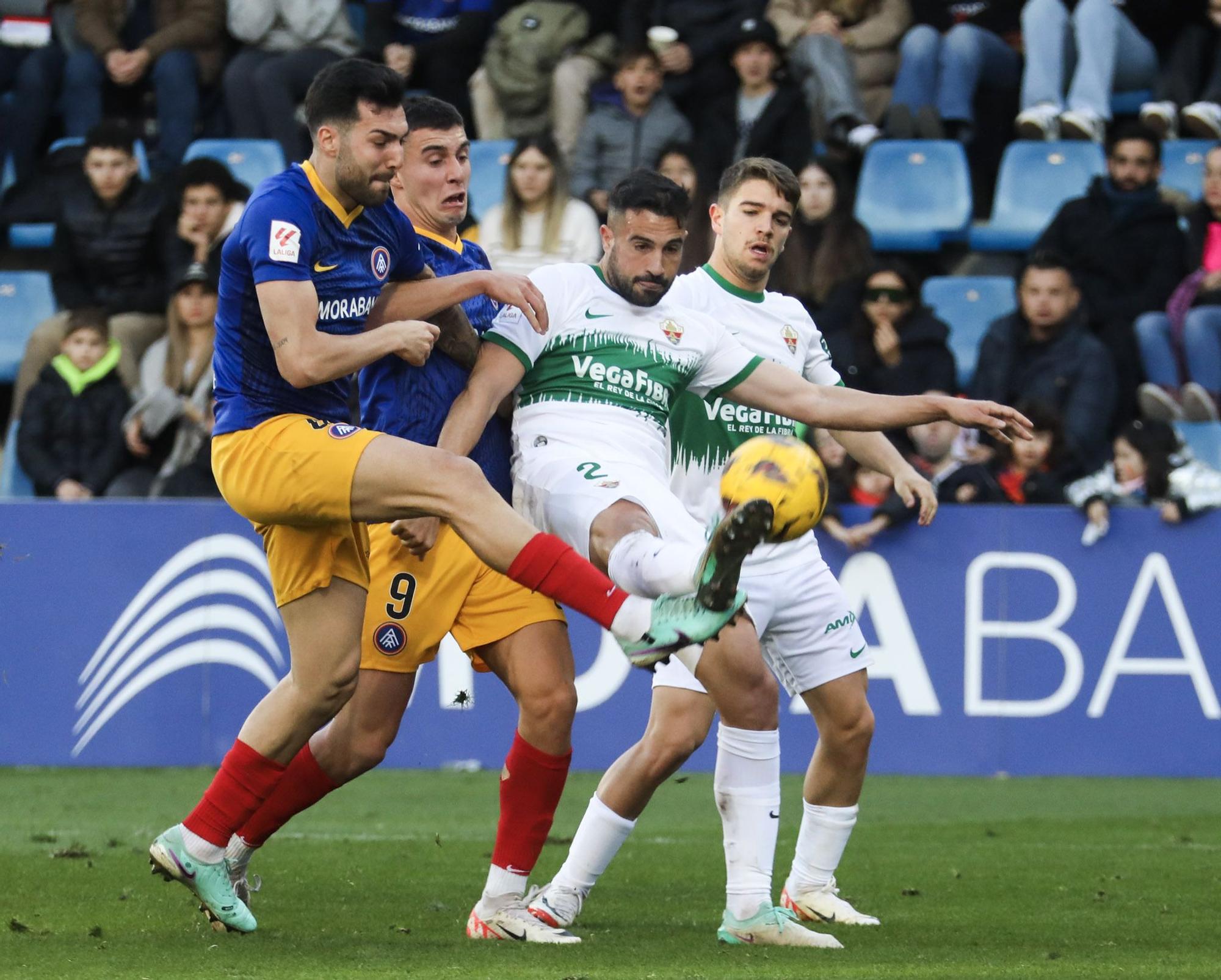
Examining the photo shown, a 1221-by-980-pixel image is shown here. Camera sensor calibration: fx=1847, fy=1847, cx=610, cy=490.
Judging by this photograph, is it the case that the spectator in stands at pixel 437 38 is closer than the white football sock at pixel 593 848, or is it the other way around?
the white football sock at pixel 593 848

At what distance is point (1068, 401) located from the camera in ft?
38.7

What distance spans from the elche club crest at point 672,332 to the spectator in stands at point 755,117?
25.1 ft

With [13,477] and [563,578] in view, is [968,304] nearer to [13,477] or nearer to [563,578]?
[13,477]

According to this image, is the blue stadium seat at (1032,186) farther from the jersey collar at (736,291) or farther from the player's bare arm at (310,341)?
the player's bare arm at (310,341)

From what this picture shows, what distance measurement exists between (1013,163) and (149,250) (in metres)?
6.57

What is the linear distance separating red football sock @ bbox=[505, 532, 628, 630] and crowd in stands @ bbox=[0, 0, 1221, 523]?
215 inches

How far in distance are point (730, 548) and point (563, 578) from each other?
0.55 meters

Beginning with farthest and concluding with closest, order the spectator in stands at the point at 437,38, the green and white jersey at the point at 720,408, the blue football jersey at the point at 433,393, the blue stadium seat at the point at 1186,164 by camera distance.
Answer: the spectator in stands at the point at 437,38, the blue stadium seat at the point at 1186,164, the green and white jersey at the point at 720,408, the blue football jersey at the point at 433,393

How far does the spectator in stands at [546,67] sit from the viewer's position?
47.1 ft

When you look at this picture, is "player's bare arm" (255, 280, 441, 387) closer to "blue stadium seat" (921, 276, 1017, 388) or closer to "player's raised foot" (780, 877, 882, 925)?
"player's raised foot" (780, 877, 882, 925)

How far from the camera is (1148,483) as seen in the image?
10.5 metres

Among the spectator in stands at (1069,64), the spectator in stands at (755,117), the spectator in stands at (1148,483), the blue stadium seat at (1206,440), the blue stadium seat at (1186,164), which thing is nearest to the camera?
the spectator in stands at (1148,483)

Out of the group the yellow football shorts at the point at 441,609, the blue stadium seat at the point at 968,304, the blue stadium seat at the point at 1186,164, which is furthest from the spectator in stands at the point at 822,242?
the yellow football shorts at the point at 441,609

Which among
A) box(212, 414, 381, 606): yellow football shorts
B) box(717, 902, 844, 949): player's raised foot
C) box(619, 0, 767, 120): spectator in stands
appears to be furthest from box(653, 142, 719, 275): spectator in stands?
box(717, 902, 844, 949): player's raised foot
